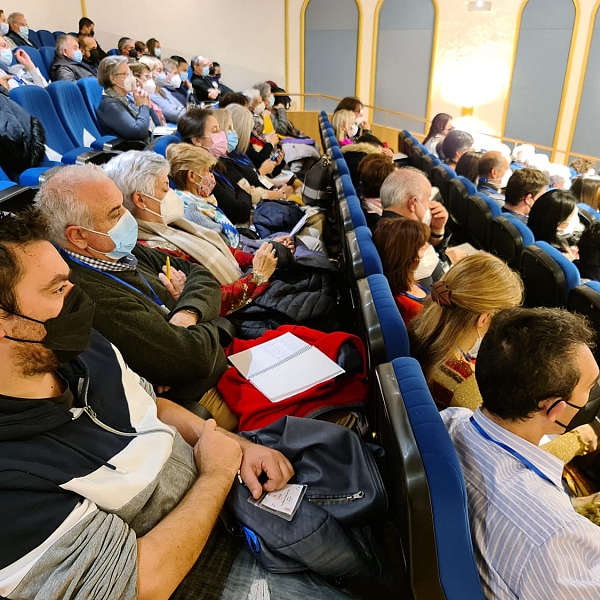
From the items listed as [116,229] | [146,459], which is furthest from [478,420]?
[116,229]

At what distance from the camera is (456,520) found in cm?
71

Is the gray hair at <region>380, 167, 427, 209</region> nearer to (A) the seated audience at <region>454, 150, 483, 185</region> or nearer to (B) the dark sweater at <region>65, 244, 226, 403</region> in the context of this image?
(B) the dark sweater at <region>65, 244, 226, 403</region>

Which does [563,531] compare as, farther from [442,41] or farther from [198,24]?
[442,41]

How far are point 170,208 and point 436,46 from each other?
29.6 ft

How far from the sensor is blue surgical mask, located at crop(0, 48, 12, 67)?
4.36 meters

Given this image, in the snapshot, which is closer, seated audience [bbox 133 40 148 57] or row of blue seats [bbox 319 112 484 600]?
row of blue seats [bbox 319 112 484 600]

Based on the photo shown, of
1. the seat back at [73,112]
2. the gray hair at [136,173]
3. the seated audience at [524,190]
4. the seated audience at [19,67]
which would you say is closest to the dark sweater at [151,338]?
the gray hair at [136,173]

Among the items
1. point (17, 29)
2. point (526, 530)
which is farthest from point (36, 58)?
point (526, 530)

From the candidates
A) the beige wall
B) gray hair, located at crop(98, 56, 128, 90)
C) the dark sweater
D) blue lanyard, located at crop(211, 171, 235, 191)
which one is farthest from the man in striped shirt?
A: the beige wall

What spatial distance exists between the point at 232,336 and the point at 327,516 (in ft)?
2.51

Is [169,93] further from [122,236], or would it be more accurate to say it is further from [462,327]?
[462,327]

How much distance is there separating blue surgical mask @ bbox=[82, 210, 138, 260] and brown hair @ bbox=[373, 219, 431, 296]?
845mm

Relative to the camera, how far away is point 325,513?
3.05 feet

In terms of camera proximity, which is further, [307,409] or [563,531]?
[307,409]
